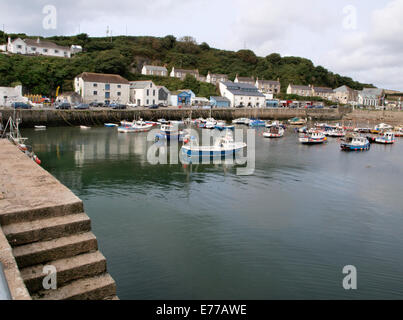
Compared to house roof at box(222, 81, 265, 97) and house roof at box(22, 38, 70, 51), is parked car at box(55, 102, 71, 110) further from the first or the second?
house roof at box(222, 81, 265, 97)

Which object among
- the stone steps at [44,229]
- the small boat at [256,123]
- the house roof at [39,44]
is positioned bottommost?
the stone steps at [44,229]

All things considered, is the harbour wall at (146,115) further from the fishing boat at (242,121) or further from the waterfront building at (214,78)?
the waterfront building at (214,78)

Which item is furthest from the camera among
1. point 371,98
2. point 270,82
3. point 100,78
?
point 371,98

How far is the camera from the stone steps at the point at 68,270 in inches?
183

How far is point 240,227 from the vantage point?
13586 millimetres

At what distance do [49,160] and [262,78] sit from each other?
94.8 meters

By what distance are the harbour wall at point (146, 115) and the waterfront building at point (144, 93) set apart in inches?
311

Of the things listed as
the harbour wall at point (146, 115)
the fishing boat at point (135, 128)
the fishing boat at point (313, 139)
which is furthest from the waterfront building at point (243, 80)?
the fishing boat at point (313, 139)

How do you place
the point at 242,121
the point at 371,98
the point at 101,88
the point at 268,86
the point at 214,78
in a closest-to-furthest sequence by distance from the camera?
the point at 101,88, the point at 242,121, the point at 214,78, the point at 268,86, the point at 371,98

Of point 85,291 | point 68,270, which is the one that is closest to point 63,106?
point 68,270

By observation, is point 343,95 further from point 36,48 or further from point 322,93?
point 36,48

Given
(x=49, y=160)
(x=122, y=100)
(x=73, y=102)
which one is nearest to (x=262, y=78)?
(x=122, y=100)

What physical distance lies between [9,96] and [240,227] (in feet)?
169

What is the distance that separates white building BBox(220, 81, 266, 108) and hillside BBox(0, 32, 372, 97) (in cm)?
379
